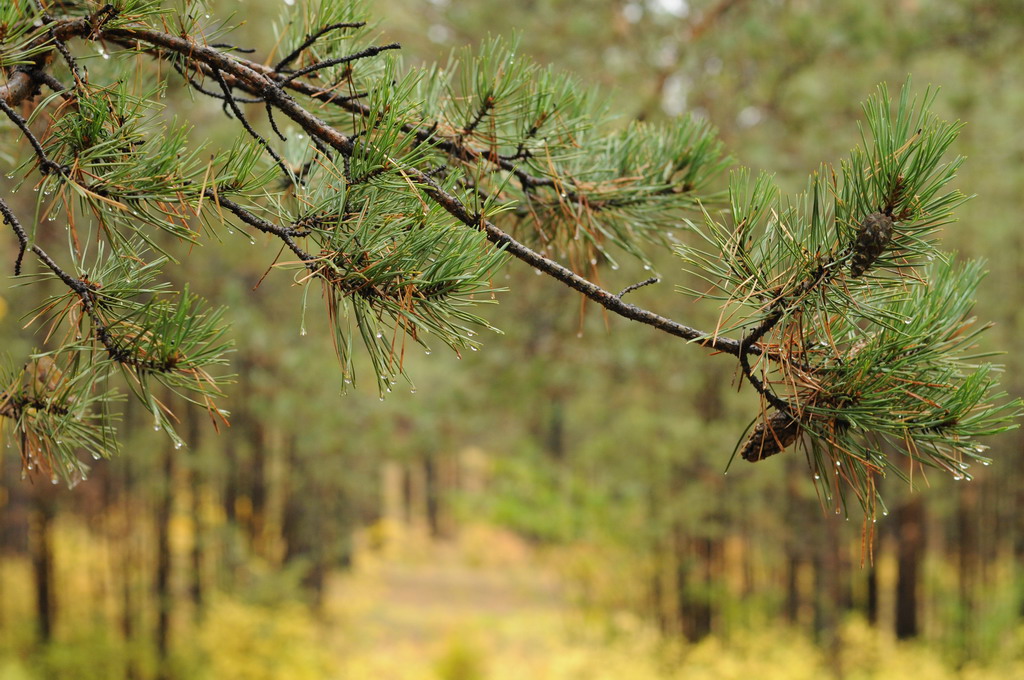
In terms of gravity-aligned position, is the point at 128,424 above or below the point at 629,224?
below

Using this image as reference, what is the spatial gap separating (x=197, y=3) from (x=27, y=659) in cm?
879

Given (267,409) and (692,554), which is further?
(692,554)

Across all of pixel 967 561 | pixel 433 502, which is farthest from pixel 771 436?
pixel 433 502

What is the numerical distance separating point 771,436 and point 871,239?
1.08ft

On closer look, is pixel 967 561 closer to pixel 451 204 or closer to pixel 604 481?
pixel 604 481

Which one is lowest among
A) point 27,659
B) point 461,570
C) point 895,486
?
point 461,570

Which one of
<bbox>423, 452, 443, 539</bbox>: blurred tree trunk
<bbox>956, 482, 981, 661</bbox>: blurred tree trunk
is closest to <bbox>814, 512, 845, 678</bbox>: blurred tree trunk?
<bbox>956, 482, 981, 661</bbox>: blurred tree trunk

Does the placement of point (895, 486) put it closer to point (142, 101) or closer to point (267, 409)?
point (267, 409)

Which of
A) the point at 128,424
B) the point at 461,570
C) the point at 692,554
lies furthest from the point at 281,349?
the point at 461,570

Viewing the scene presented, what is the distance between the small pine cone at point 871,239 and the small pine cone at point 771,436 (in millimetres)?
259

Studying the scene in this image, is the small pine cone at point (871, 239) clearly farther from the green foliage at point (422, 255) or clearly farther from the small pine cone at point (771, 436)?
the small pine cone at point (771, 436)

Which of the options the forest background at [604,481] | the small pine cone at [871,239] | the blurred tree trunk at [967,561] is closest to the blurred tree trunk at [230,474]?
the forest background at [604,481]

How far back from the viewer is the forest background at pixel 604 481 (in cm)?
512

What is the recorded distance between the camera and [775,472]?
7402mm
